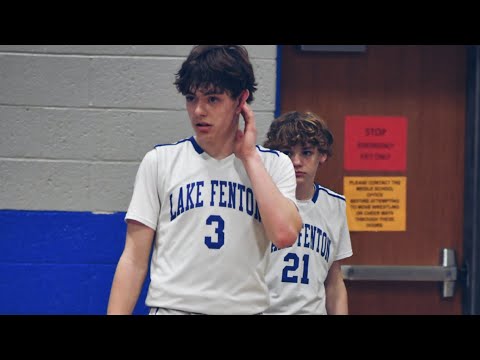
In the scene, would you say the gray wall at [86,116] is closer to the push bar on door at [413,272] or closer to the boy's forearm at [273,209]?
the push bar on door at [413,272]

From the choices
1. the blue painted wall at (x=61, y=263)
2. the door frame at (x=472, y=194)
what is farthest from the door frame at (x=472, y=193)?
the blue painted wall at (x=61, y=263)

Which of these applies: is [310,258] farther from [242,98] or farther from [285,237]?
[242,98]

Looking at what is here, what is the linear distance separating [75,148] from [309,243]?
3.78 ft

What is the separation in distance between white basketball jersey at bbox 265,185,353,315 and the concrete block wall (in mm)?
501

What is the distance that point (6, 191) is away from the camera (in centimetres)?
285

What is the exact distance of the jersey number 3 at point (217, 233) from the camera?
1797 millimetres

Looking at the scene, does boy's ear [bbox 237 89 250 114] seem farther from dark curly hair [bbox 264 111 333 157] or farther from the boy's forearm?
dark curly hair [bbox 264 111 333 157]

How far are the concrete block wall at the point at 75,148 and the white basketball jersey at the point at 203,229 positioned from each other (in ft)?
3.19

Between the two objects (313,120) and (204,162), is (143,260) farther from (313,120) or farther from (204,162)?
(313,120)

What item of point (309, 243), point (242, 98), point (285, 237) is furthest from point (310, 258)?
point (242, 98)

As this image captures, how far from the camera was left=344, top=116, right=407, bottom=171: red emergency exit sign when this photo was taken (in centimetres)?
307

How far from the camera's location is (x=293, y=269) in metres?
2.38

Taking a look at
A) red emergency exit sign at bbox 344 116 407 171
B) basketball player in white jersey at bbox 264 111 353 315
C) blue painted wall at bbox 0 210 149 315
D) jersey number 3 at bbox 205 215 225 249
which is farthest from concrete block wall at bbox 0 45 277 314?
jersey number 3 at bbox 205 215 225 249
